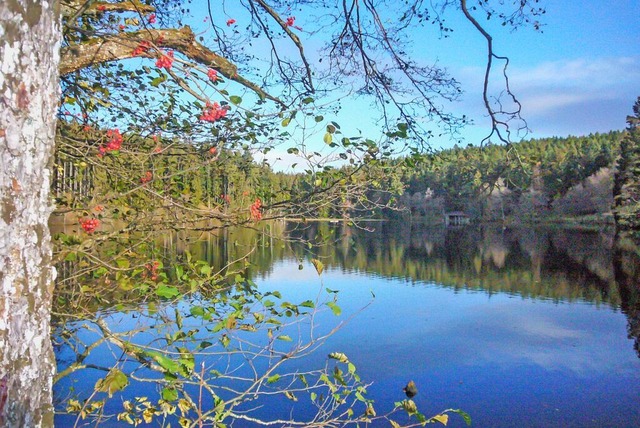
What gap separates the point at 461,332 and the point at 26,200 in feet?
49.6

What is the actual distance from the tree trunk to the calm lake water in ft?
3.78

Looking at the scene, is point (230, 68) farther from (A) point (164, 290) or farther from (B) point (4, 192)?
(B) point (4, 192)

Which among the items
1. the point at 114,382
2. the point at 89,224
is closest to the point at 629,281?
the point at 89,224

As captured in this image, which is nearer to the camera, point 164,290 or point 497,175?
point 164,290

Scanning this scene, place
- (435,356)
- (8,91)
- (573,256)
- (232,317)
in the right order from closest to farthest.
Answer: (8,91) → (232,317) → (435,356) → (573,256)

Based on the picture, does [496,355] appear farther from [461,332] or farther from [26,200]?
[26,200]

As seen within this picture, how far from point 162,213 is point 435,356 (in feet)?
34.8

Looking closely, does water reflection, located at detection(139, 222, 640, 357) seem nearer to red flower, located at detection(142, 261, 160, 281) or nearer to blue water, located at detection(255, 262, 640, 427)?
blue water, located at detection(255, 262, 640, 427)

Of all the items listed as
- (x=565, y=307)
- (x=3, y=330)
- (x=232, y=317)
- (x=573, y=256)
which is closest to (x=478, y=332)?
(x=565, y=307)

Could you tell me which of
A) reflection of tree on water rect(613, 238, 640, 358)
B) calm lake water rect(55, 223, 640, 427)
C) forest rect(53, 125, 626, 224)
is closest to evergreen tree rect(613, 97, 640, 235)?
reflection of tree on water rect(613, 238, 640, 358)

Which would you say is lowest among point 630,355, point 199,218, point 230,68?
point 630,355

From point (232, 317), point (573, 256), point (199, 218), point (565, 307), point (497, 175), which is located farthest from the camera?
point (573, 256)

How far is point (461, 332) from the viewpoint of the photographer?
49.6ft

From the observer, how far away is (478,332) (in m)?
15.2
